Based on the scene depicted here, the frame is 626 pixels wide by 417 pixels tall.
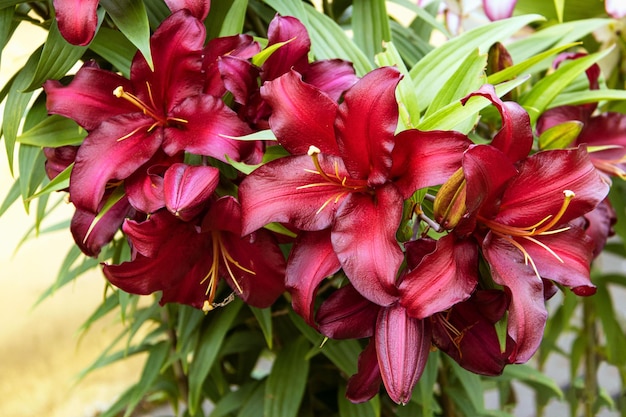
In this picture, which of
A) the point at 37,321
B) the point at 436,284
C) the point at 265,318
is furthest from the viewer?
the point at 37,321

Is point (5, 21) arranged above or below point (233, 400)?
above

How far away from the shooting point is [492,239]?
20.9 inches

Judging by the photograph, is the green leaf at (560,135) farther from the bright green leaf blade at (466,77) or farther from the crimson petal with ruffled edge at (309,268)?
the crimson petal with ruffled edge at (309,268)

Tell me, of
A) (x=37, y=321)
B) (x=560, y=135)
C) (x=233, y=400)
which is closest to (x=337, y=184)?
(x=560, y=135)

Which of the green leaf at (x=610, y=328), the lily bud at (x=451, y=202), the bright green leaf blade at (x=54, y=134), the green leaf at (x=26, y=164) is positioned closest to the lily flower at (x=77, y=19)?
the bright green leaf blade at (x=54, y=134)

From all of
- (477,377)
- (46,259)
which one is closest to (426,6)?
(477,377)

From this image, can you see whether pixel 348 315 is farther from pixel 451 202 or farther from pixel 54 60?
pixel 54 60

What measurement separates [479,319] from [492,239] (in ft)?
0.26

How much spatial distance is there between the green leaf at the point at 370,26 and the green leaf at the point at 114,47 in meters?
0.30

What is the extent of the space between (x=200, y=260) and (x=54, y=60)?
252 millimetres

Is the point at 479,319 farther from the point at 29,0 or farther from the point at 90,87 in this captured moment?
the point at 29,0

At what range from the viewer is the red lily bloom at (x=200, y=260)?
55 cm

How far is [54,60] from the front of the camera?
64 cm

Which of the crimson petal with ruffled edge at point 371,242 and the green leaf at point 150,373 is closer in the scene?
the crimson petal with ruffled edge at point 371,242
